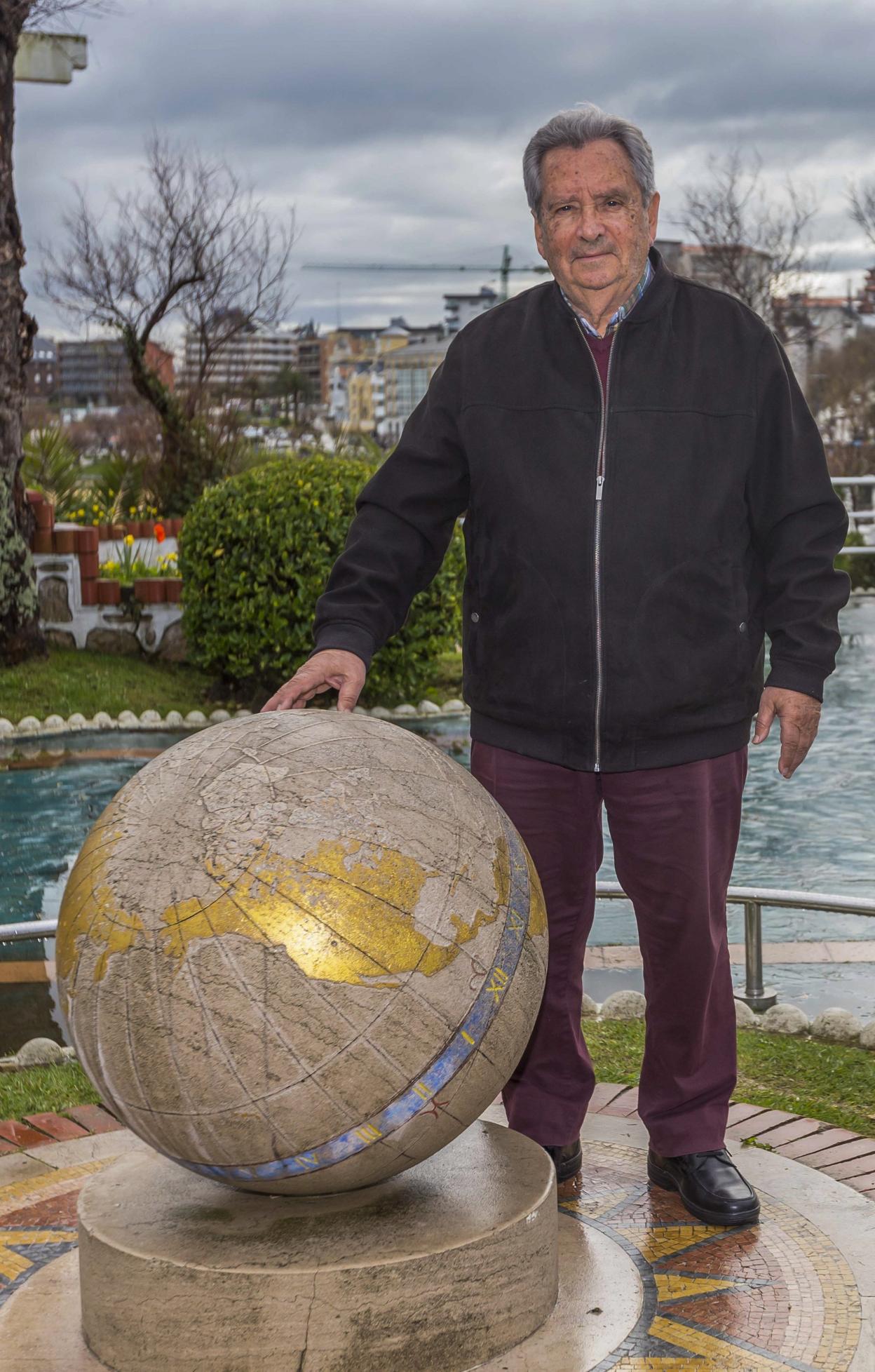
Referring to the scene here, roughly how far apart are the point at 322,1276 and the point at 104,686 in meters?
9.75

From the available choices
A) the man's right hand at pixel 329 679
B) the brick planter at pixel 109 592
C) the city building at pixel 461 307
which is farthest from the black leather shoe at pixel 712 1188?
the city building at pixel 461 307

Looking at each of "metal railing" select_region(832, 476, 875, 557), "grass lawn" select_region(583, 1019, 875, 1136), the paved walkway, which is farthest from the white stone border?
the paved walkway

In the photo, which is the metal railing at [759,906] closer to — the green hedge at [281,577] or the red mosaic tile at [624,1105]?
the red mosaic tile at [624,1105]

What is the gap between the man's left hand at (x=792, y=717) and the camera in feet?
12.1

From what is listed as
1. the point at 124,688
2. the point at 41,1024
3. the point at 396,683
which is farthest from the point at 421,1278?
the point at 124,688

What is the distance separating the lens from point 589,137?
11.7 feet

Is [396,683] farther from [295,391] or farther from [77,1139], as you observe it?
[295,391]

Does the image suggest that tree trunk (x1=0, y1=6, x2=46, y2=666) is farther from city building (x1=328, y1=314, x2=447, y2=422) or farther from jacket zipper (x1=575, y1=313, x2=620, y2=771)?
city building (x1=328, y1=314, x2=447, y2=422)

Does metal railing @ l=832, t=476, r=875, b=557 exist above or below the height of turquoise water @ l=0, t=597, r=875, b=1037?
above

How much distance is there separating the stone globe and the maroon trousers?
66cm

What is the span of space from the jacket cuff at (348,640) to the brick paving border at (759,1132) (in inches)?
61.7

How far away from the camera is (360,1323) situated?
9.62 ft

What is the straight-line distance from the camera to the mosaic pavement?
3070mm

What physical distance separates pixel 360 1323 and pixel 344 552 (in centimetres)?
186
